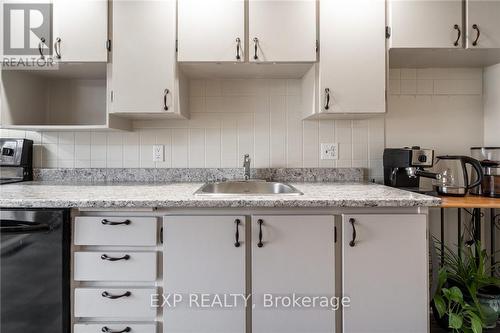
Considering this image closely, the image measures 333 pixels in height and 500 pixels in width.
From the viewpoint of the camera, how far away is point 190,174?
6.49 feet

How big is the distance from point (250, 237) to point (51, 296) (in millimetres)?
932

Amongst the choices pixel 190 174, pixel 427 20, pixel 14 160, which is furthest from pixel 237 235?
pixel 14 160

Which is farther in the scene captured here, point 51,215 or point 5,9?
point 5,9

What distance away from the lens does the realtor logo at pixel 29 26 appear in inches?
65.0

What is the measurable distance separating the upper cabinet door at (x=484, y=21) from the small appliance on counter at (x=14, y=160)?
2919mm

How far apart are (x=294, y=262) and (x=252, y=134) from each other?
1.01 m

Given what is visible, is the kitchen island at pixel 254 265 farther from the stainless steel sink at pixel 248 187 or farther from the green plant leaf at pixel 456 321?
the stainless steel sink at pixel 248 187

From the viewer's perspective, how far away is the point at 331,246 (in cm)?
127

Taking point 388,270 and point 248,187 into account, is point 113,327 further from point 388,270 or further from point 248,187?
point 388,270

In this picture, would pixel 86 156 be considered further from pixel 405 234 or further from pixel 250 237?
pixel 405 234

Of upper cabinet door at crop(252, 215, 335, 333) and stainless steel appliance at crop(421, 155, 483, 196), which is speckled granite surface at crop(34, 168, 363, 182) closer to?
stainless steel appliance at crop(421, 155, 483, 196)

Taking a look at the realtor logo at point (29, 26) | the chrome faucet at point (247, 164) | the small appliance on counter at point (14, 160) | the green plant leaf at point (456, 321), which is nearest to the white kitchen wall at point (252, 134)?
the chrome faucet at point (247, 164)

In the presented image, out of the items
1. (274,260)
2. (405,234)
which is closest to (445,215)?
(405,234)

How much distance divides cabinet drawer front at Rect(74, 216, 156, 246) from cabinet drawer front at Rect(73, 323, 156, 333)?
379mm
